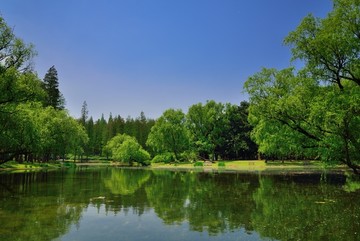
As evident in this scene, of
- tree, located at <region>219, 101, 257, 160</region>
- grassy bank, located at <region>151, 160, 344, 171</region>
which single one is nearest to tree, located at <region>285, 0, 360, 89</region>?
grassy bank, located at <region>151, 160, 344, 171</region>

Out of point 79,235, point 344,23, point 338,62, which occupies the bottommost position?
point 79,235

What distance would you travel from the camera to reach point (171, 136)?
332 ft

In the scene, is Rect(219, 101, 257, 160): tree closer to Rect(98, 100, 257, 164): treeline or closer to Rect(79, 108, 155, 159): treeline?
Rect(98, 100, 257, 164): treeline

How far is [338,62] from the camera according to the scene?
20.0 meters

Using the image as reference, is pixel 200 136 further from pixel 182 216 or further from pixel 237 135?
pixel 182 216

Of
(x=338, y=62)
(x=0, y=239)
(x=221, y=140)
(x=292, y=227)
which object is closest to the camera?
(x=0, y=239)

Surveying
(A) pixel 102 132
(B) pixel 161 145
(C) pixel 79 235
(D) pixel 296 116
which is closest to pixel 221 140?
(B) pixel 161 145

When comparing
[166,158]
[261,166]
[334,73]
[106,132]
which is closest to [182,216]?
[334,73]

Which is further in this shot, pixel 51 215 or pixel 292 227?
pixel 51 215

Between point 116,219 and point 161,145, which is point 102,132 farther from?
point 116,219

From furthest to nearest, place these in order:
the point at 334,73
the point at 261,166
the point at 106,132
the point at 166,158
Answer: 1. the point at 106,132
2. the point at 166,158
3. the point at 261,166
4. the point at 334,73

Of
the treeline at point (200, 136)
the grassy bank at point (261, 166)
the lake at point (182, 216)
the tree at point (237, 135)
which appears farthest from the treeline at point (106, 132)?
the lake at point (182, 216)

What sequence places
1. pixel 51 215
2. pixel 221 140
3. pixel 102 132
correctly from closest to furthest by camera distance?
pixel 51 215 < pixel 221 140 < pixel 102 132

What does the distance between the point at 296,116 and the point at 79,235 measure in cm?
2040
